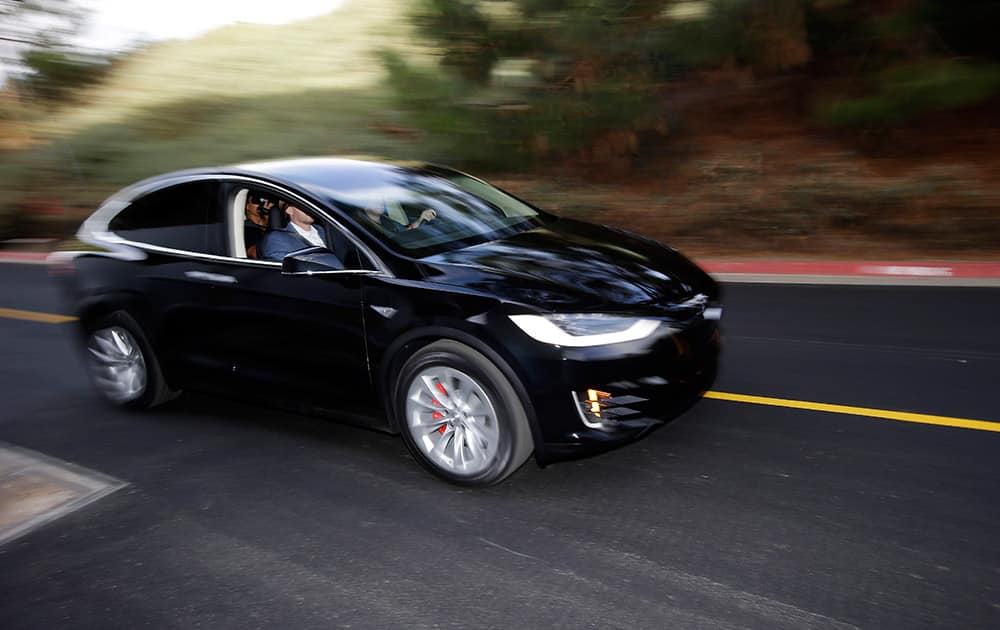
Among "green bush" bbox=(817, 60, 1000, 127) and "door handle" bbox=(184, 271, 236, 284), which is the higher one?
"green bush" bbox=(817, 60, 1000, 127)

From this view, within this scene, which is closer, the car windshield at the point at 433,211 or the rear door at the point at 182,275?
the car windshield at the point at 433,211

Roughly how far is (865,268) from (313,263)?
6.76 m

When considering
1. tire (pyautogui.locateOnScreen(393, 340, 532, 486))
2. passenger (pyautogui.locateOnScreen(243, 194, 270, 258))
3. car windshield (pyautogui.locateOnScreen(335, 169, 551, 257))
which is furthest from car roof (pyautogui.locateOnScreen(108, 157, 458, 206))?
tire (pyautogui.locateOnScreen(393, 340, 532, 486))

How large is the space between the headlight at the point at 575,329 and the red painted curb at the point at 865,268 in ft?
19.6

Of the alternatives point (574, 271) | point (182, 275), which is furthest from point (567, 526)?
point (182, 275)

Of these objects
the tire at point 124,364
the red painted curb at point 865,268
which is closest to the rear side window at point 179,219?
the tire at point 124,364

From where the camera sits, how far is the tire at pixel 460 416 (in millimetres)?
4254

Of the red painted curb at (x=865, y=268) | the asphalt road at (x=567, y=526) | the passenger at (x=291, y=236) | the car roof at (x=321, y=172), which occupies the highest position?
the car roof at (x=321, y=172)

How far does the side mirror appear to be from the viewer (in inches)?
186

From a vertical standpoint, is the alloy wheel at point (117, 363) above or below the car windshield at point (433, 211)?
below

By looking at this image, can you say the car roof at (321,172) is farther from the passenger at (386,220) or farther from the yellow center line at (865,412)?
the yellow center line at (865,412)

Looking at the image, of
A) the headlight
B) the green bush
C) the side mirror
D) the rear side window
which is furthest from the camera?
the green bush

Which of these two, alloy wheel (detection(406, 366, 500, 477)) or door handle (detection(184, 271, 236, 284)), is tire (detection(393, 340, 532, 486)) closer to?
alloy wheel (detection(406, 366, 500, 477))

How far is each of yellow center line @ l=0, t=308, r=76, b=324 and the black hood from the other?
23.6 ft
